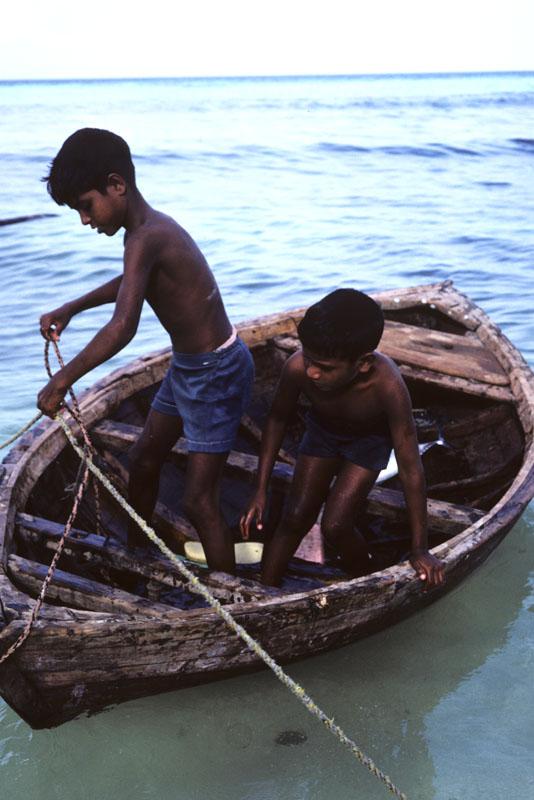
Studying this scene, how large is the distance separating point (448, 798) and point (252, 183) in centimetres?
1650

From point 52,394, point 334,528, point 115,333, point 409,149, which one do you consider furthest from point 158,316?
point 409,149

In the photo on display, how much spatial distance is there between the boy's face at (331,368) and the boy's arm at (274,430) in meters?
0.24

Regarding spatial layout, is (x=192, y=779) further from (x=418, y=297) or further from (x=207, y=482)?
(x=418, y=297)

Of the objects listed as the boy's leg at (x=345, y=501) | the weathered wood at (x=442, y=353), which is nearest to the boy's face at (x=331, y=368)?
the boy's leg at (x=345, y=501)

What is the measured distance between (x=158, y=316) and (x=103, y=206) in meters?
0.51

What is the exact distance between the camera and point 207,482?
11.2 ft

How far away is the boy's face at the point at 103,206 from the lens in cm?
295

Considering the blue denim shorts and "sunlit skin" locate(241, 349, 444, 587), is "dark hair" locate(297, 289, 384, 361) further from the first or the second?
the blue denim shorts

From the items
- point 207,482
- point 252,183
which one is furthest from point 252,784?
point 252,183

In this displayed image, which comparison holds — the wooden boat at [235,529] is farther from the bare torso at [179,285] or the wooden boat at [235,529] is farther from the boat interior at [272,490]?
the bare torso at [179,285]

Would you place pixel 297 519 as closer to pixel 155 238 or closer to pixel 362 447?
pixel 362 447

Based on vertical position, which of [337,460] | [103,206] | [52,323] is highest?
[103,206]

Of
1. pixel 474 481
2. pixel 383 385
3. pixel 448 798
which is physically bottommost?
pixel 448 798

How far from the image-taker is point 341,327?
9.89 feet
